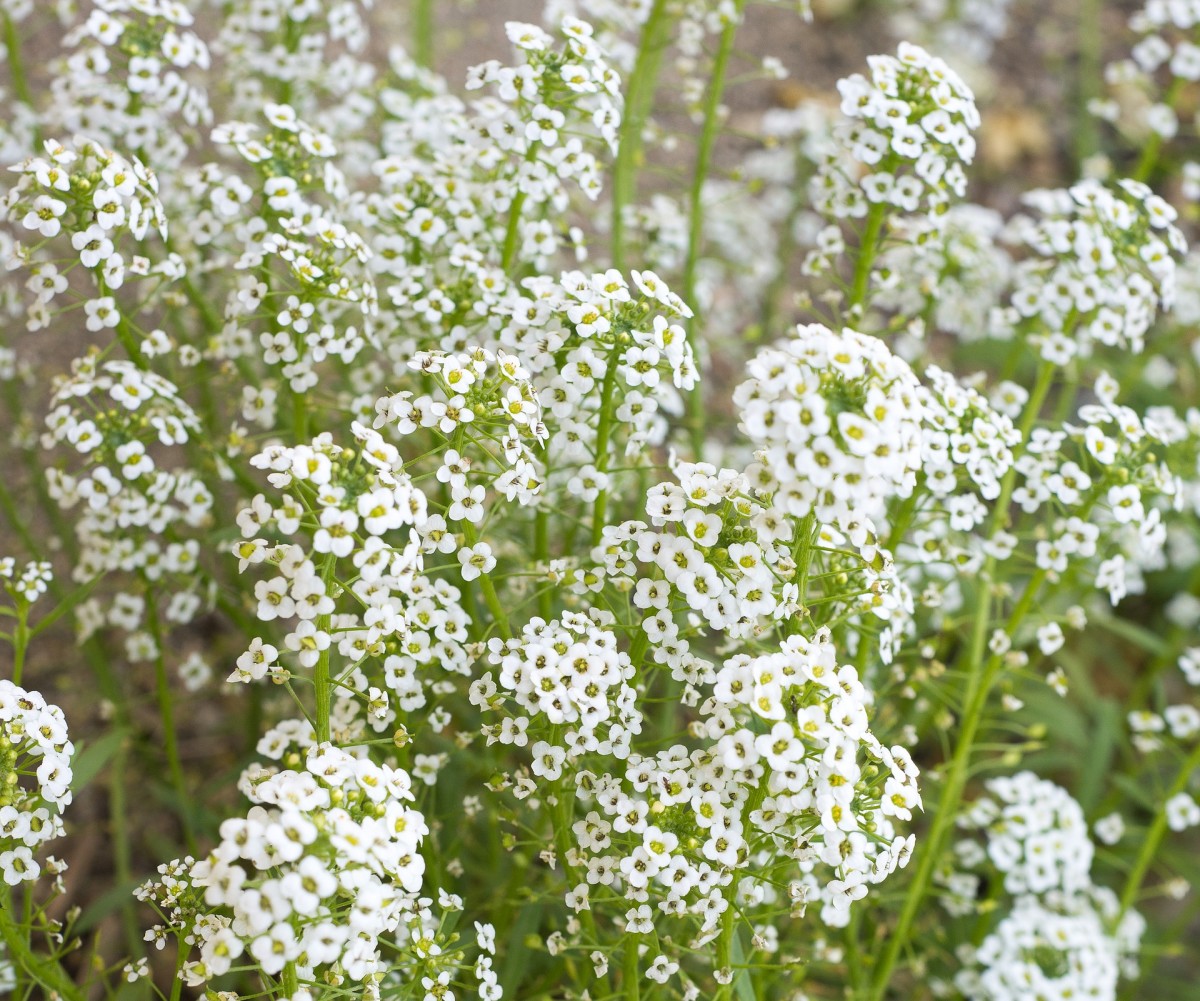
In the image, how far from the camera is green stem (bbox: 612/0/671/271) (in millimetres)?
4484

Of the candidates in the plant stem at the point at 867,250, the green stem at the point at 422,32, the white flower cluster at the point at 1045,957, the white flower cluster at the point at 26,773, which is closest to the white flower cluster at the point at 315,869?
the white flower cluster at the point at 26,773

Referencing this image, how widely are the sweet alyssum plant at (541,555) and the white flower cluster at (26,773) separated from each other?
0.5 inches

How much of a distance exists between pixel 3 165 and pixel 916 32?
659 cm

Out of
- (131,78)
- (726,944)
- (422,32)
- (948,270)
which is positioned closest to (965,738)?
(726,944)

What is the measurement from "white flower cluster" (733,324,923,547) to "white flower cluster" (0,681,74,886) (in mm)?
1798

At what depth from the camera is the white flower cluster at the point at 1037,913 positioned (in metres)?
4.08

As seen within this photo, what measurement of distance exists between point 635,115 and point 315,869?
3544 mm

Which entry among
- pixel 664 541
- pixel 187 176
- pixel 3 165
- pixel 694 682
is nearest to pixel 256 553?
pixel 664 541

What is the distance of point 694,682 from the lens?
10.1 feet

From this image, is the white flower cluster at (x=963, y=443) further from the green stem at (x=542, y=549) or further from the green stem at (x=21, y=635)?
the green stem at (x=21, y=635)

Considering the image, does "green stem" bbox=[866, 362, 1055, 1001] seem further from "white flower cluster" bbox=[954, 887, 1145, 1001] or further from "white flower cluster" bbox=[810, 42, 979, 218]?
"white flower cluster" bbox=[810, 42, 979, 218]

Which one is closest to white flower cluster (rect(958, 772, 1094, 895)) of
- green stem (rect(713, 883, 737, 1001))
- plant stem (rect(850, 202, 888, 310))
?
green stem (rect(713, 883, 737, 1001))

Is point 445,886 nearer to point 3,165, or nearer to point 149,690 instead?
point 149,690

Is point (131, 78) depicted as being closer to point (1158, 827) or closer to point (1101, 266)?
point (1101, 266)
